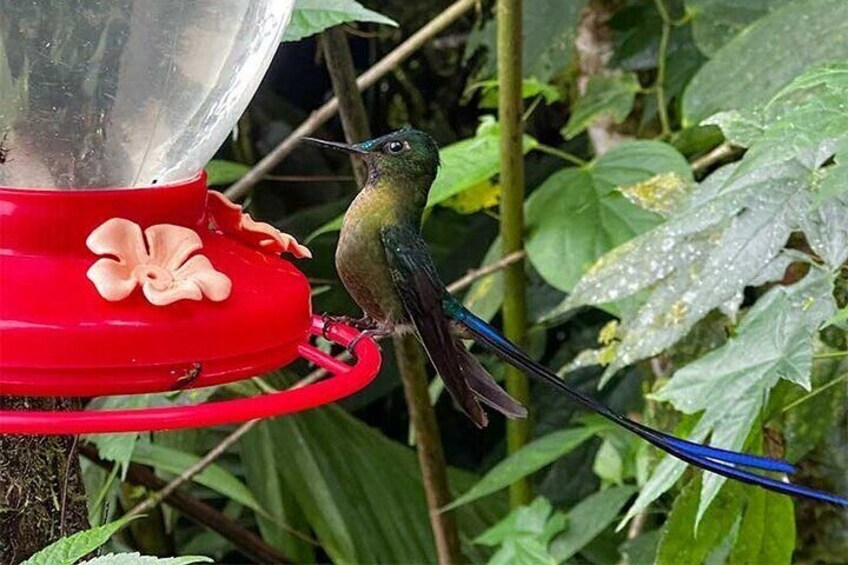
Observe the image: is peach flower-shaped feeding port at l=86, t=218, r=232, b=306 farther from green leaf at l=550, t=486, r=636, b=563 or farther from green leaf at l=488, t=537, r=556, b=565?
green leaf at l=550, t=486, r=636, b=563

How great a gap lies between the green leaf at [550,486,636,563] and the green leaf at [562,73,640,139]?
0.66m

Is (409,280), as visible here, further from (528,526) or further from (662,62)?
(662,62)

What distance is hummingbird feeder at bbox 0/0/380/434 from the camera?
942 millimetres

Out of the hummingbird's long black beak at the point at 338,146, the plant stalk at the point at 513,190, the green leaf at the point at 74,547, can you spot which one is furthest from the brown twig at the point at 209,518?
the green leaf at the point at 74,547

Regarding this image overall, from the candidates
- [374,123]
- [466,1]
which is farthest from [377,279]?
[374,123]

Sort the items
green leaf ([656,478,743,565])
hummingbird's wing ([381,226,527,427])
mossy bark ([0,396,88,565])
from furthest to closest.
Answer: green leaf ([656,478,743,565]) → hummingbird's wing ([381,226,527,427]) → mossy bark ([0,396,88,565])

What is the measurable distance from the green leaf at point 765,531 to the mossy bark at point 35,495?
2.40 ft

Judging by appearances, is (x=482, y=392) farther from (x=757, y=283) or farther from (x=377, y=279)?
(x=757, y=283)

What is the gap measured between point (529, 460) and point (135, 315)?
1.09 meters

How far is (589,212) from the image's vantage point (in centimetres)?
202

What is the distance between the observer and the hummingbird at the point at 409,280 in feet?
4.21

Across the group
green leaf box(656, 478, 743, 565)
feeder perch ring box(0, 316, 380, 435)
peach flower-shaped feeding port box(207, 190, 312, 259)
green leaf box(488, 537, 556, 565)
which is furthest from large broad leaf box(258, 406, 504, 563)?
feeder perch ring box(0, 316, 380, 435)

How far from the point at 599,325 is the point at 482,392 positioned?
5.69 feet

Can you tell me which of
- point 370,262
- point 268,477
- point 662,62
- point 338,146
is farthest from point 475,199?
point 338,146
